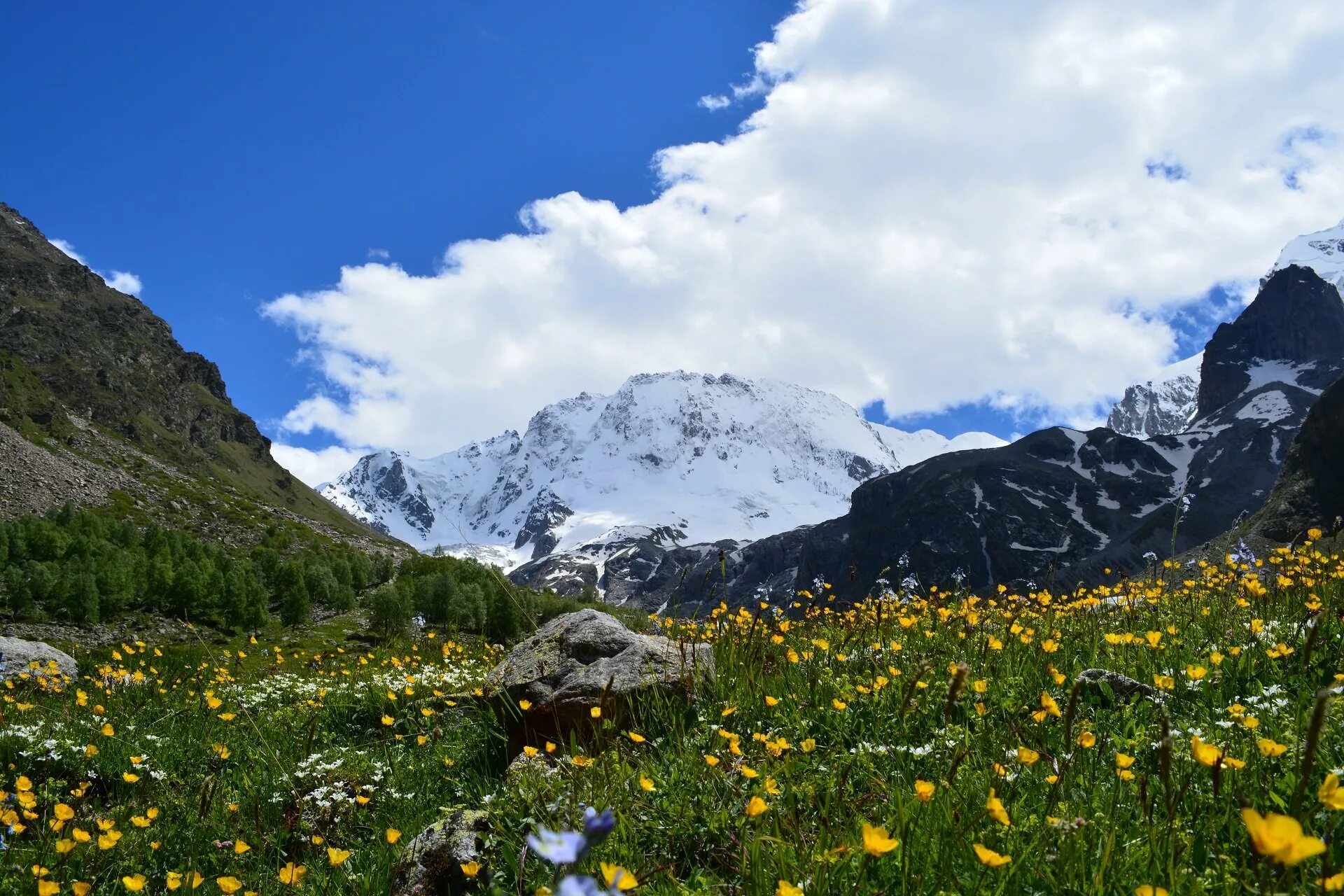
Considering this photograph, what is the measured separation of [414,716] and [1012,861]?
263 inches

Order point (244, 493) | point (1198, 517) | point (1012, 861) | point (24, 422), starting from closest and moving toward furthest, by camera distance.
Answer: point (1012, 861) < point (24, 422) < point (244, 493) < point (1198, 517)

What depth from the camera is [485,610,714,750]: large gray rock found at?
6.41 m

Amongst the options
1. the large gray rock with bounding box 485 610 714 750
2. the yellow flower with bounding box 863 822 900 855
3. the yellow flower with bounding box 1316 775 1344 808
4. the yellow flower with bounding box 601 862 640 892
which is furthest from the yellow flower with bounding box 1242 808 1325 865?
the large gray rock with bounding box 485 610 714 750

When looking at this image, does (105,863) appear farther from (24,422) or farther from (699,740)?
(24,422)

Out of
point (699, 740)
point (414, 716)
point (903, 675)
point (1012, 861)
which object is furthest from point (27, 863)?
point (903, 675)

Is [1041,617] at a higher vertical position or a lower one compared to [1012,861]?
higher

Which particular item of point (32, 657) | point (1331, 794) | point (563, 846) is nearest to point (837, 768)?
point (1331, 794)

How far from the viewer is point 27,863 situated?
4.81 metres

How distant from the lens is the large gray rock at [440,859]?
13.8 ft

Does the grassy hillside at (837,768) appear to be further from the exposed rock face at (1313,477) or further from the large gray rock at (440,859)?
the exposed rock face at (1313,477)

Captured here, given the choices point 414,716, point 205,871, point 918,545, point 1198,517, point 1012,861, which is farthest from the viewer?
point 918,545

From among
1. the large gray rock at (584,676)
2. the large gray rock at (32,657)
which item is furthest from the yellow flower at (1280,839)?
the large gray rock at (32,657)

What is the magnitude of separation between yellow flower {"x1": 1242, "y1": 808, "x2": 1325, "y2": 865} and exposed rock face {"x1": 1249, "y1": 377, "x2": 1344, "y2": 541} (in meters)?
115

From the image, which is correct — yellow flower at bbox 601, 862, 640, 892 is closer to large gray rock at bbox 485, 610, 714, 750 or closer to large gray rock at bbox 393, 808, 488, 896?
large gray rock at bbox 393, 808, 488, 896
